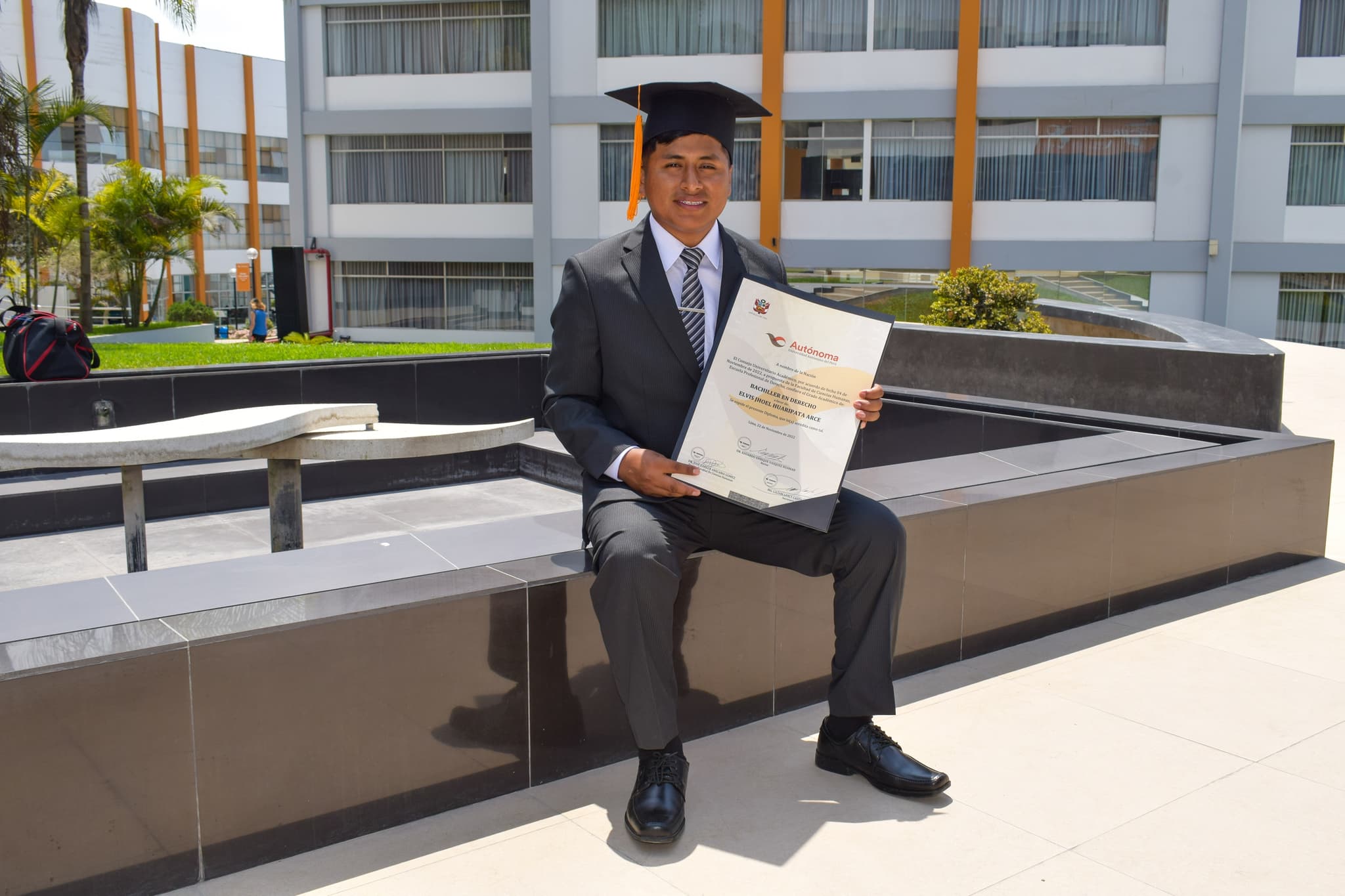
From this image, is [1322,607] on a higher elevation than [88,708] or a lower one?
lower

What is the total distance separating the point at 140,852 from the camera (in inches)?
105

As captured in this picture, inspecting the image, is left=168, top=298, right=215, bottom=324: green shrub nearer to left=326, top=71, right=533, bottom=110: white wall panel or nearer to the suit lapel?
left=326, top=71, right=533, bottom=110: white wall panel

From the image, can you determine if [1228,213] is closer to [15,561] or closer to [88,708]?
[15,561]

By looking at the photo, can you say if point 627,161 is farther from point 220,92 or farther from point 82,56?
point 220,92

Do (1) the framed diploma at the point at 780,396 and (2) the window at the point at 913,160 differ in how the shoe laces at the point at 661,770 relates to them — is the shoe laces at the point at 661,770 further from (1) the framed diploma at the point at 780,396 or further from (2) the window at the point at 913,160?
(2) the window at the point at 913,160

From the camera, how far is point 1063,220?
23.7 meters

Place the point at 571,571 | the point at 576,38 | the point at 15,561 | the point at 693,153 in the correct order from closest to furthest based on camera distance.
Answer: the point at 571,571 < the point at 693,153 < the point at 15,561 < the point at 576,38

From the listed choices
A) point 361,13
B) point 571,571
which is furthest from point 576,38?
point 571,571

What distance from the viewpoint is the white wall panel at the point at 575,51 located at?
2519cm

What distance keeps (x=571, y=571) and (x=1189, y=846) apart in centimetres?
178

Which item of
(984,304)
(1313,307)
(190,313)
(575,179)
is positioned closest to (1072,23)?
(1313,307)

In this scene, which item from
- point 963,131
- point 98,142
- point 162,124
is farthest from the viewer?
point 162,124

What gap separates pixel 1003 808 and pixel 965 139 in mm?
22180

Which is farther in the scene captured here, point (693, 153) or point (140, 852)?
point (693, 153)
